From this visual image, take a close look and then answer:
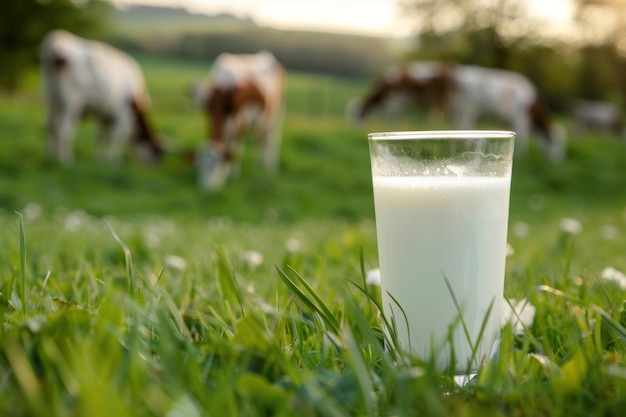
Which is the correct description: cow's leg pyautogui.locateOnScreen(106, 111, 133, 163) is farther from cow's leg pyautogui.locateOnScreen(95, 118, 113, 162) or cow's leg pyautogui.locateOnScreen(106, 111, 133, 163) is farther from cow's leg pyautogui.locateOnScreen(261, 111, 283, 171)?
cow's leg pyautogui.locateOnScreen(261, 111, 283, 171)

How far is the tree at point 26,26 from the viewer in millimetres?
21484

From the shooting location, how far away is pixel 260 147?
12.1 meters

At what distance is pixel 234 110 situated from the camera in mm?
11062

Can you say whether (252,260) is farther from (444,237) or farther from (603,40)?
(603,40)

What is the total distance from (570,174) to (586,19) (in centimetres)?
1887

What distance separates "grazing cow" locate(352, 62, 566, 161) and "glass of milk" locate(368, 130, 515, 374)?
15.1 meters

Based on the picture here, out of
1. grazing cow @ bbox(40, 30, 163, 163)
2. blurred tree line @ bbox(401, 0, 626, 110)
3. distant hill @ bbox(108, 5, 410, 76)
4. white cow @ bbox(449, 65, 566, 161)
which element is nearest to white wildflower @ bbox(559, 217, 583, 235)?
grazing cow @ bbox(40, 30, 163, 163)

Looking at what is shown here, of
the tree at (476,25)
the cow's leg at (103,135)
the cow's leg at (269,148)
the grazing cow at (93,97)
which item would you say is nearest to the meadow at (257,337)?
the grazing cow at (93,97)

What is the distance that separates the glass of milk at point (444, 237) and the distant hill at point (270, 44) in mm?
30845

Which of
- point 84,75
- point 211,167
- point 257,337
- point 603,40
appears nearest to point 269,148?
point 211,167

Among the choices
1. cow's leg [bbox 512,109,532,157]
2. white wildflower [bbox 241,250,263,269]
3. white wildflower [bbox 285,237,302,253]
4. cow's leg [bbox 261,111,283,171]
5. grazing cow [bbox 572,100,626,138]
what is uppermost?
white wildflower [bbox 241,250,263,269]

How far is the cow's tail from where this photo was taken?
457 inches

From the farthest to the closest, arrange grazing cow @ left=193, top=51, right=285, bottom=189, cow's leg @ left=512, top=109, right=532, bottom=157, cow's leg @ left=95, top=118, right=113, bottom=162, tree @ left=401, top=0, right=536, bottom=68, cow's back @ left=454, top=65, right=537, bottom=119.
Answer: tree @ left=401, top=0, right=536, bottom=68 → cow's leg @ left=512, top=109, right=532, bottom=157 → cow's back @ left=454, top=65, right=537, bottom=119 → cow's leg @ left=95, top=118, right=113, bottom=162 → grazing cow @ left=193, top=51, right=285, bottom=189

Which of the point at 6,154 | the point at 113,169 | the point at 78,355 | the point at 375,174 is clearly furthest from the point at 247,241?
the point at 6,154
